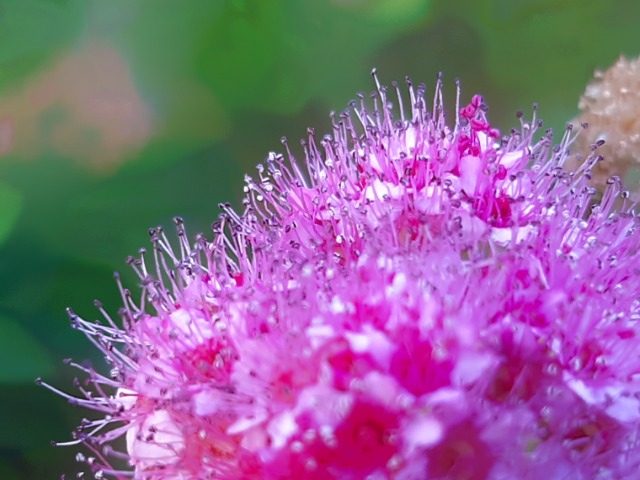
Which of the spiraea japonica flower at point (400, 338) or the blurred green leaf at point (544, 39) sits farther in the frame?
the blurred green leaf at point (544, 39)

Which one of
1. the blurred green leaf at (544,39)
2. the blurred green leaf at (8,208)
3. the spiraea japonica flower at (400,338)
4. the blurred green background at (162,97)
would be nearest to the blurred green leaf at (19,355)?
the blurred green background at (162,97)

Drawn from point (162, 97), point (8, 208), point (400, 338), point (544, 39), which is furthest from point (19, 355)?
point (544, 39)

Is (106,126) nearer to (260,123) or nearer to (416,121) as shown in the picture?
(260,123)

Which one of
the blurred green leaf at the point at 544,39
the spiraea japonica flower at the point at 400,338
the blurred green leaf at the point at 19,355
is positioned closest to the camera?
the spiraea japonica flower at the point at 400,338

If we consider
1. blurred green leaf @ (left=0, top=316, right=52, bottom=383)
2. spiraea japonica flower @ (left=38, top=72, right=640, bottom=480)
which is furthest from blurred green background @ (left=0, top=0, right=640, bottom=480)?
spiraea japonica flower @ (left=38, top=72, right=640, bottom=480)

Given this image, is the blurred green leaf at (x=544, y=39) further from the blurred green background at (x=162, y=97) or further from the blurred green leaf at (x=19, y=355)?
the blurred green leaf at (x=19, y=355)

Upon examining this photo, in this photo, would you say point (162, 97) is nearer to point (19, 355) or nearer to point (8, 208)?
point (8, 208)

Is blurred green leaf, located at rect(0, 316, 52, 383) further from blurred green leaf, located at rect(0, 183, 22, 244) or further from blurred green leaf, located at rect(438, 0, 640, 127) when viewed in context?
blurred green leaf, located at rect(438, 0, 640, 127)
